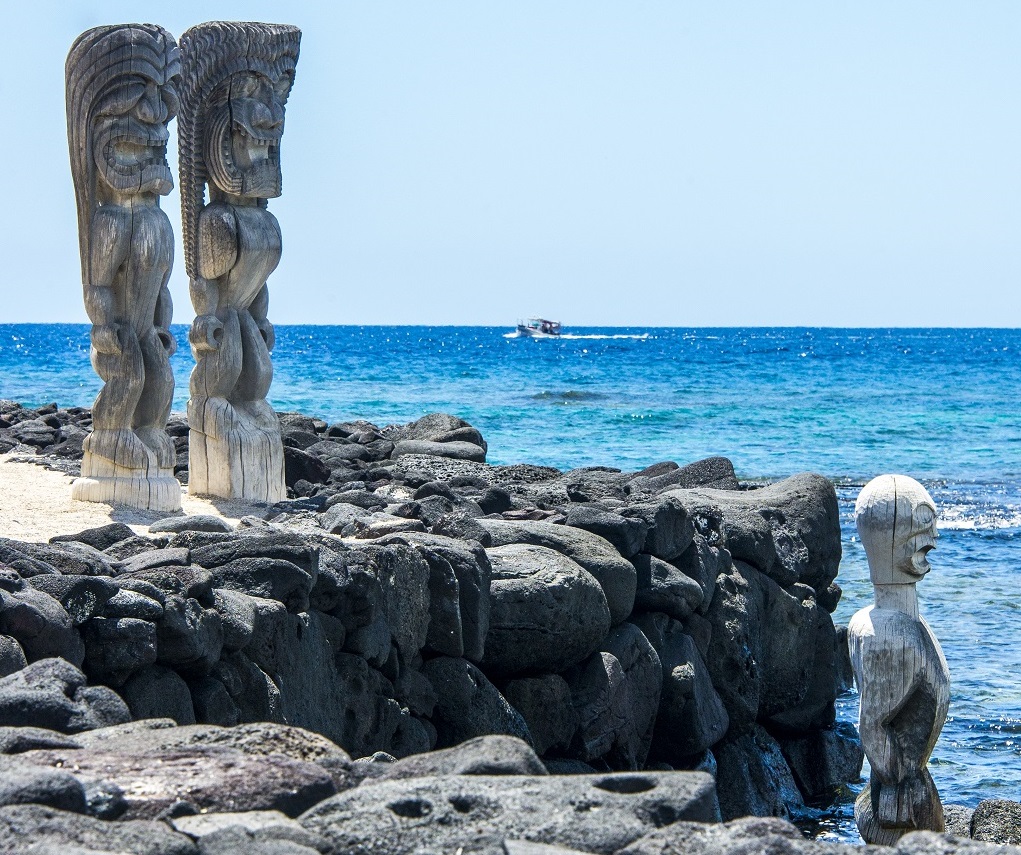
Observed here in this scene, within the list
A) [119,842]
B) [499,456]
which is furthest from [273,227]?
[499,456]

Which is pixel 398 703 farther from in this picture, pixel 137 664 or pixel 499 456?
pixel 499 456

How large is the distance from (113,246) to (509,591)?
3.90 metres

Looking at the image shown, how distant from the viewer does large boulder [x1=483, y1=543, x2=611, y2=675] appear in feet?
24.8

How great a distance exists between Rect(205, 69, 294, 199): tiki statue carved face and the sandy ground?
7.56 feet

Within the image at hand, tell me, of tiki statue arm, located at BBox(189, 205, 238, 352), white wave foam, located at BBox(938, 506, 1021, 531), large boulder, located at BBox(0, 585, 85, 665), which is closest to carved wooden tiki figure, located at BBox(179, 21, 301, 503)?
tiki statue arm, located at BBox(189, 205, 238, 352)

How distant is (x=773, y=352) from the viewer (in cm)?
Answer: 8319

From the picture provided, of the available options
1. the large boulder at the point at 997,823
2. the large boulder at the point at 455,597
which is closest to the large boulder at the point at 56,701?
the large boulder at the point at 455,597

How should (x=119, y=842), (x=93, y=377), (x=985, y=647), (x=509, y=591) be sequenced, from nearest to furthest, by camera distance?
→ (x=119, y=842), (x=509, y=591), (x=985, y=647), (x=93, y=377)

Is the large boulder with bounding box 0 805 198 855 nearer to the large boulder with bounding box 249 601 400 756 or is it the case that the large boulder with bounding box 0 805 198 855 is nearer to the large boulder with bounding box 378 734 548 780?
the large boulder with bounding box 378 734 548 780

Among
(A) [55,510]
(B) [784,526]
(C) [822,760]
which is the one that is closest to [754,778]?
(C) [822,760]

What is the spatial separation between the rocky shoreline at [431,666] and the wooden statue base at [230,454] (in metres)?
0.52

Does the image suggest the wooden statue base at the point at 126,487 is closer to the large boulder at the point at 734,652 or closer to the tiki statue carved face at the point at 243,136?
the tiki statue carved face at the point at 243,136

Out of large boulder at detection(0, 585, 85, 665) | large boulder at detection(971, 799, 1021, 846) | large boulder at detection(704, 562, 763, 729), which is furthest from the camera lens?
large boulder at detection(704, 562, 763, 729)

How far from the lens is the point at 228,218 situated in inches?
417
